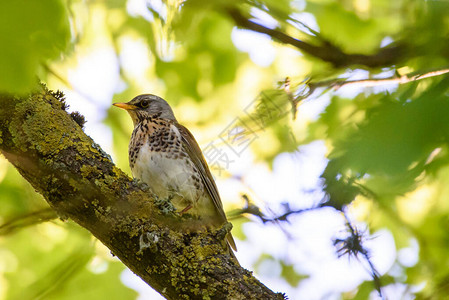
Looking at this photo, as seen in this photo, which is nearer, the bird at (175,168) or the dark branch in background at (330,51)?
the dark branch in background at (330,51)

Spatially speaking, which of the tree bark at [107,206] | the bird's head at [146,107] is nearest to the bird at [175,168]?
the bird's head at [146,107]

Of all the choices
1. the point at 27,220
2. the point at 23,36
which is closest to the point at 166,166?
the point at 27,220

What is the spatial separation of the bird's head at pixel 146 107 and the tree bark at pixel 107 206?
2567mm

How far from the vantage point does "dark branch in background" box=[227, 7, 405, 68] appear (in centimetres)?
289

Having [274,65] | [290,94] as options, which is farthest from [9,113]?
[274,65]

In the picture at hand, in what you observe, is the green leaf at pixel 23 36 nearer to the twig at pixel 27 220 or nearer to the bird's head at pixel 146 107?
the twig at pixel 27 220

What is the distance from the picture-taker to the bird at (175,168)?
15.5 feet

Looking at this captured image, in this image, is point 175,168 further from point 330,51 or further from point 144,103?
point 330,51

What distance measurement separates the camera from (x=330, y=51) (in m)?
3.13

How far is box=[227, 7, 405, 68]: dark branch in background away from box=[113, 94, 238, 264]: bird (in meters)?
1.75

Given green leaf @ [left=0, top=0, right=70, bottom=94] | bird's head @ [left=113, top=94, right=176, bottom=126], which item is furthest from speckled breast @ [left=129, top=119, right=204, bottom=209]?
green leaf @ [left=0, top=0, right=70, bottom=94]

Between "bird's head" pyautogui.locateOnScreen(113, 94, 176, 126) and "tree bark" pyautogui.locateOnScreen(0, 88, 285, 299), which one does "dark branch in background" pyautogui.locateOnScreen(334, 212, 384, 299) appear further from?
"bird's head" pyautogui.locateOnScreen(113, 94, 176, 126)

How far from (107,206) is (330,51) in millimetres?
1626

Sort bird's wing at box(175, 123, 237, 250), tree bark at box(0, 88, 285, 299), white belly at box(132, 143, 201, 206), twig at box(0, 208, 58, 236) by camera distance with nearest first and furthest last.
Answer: tree bark at box(0, 88, 285, 299) → twig at box(0, 208, 58, 236) → white belly at box(132, 143, 201, 206) → bird's wing at box(175, 123, 237, 250)
